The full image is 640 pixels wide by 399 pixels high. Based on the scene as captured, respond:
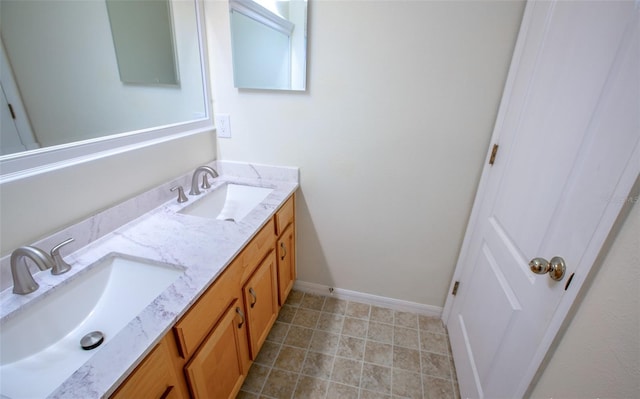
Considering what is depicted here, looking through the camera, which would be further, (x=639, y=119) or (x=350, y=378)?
(x=350, y=378)

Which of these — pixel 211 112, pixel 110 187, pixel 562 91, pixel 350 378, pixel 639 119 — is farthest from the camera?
pixel 211 112

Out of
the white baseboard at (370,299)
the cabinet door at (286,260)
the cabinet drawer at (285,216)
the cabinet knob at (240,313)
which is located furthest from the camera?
the white baseboard at (370,299)

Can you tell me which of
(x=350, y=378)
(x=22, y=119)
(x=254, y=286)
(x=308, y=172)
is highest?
(x=22, y=119)

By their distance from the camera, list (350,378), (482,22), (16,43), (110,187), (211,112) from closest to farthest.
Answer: (110,187), (482,22), (16,43), (350,378), (211,112)

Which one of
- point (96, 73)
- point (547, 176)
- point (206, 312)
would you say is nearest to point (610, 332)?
point (547, 176)

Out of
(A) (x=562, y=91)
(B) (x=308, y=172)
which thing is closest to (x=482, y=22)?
(A) (x=562, y=91)

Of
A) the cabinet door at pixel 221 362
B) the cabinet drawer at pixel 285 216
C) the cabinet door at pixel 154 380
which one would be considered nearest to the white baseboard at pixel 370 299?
the cabinet drawer at pixel 285 216

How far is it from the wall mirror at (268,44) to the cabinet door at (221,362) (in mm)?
1184

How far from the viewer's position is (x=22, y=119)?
133cm

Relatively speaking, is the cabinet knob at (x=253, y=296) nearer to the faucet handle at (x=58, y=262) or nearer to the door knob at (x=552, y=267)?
the faucet handle at (x=58, y=262)

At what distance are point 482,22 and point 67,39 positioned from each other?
7.03 feet

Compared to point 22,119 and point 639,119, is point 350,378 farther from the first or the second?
point 22,119

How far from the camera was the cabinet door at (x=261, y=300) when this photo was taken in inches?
49.6

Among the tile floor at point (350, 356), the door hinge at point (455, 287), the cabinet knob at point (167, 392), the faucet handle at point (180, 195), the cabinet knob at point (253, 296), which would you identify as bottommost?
the tile floor at point (350, 356)
